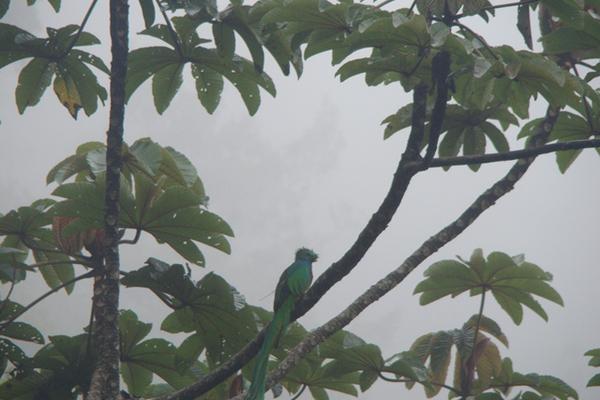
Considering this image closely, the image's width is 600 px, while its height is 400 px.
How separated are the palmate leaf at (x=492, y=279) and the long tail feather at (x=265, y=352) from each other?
1.30 meters

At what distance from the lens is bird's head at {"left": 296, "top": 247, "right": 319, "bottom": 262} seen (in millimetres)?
3250

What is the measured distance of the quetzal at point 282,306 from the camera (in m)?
2.90

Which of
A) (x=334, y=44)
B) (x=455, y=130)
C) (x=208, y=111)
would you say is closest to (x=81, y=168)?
(x=208, y=111)

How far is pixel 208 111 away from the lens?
4.11m

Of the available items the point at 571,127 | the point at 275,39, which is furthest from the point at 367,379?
the point at 275,39

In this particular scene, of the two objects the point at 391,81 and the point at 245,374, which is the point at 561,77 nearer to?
the point at 391,81

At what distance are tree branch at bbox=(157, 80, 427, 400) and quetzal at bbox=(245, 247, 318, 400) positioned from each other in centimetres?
6

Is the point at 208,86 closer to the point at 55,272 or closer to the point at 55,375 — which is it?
the point at 55,272

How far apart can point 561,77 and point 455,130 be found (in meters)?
1.18

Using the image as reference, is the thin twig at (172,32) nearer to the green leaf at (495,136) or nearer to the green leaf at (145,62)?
the green leaf at (145,62)

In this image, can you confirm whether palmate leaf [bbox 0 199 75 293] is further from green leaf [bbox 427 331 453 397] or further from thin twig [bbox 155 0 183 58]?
green leaf [bbox 427 331 453 397]

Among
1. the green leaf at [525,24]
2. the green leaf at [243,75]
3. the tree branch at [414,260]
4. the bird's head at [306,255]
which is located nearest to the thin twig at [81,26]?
the green leaf at [243,75]

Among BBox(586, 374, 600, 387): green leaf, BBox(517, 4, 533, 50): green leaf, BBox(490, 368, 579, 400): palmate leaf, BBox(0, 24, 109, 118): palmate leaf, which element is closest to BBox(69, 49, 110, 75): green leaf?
BBox(0, 24, 109, 118): palmate leaf

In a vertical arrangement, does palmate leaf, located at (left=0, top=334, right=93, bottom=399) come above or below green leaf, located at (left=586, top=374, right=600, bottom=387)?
above
